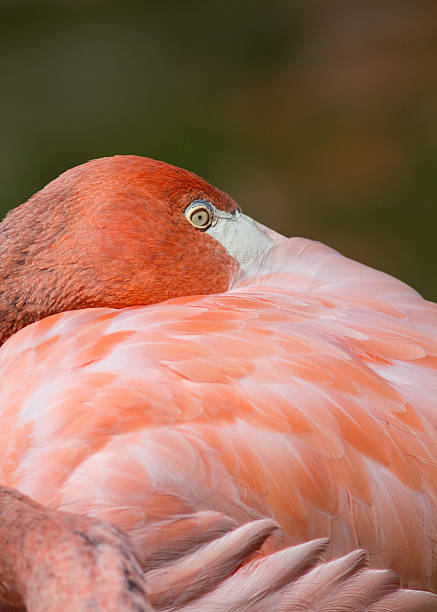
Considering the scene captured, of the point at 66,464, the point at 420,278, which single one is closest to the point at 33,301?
the point at 66,464

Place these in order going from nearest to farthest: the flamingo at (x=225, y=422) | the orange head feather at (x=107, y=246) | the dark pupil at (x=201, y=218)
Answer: the flamingo at (x=225, y=422) < the orange head feather at (x=107, y=246) < the dark pupil at (x=201, y=218)

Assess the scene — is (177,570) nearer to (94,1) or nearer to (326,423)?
(326,423)

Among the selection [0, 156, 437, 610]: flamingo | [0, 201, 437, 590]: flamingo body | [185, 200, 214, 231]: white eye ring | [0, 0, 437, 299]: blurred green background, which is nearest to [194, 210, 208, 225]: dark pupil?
[185, 200, 214, 231]: white eye ring

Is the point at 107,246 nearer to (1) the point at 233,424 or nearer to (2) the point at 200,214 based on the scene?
(2) the point at 200,214

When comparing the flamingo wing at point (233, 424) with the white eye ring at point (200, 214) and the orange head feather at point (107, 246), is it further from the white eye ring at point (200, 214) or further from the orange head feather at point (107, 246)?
the white eye ring at point (200, 214)

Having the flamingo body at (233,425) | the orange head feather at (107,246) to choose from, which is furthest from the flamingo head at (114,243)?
the flamingo body at (233,425)

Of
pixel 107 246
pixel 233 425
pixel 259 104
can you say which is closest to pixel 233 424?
pixel 233 425
